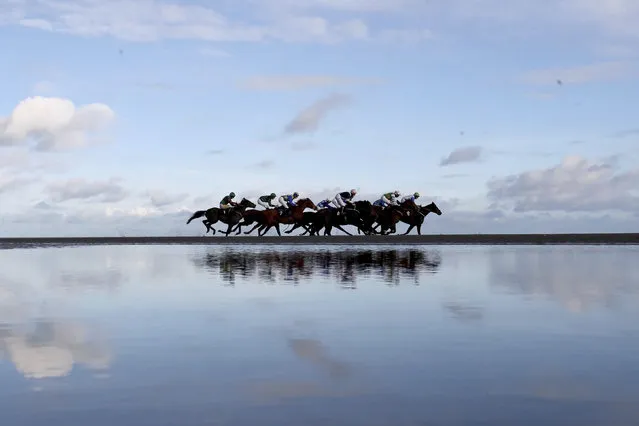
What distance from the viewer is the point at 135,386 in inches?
284

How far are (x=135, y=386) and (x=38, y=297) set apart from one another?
9092 mm

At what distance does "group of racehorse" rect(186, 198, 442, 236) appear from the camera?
4997 cm

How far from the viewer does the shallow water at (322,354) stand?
633 centimetres

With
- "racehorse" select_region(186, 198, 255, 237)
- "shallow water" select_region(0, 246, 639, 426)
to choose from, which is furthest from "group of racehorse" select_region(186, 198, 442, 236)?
"shallow water" select_region(0, 246, 639, 426)

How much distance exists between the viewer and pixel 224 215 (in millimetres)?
51406

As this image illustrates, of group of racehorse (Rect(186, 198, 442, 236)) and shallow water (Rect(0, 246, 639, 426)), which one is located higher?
group of racehorse (Rect(186, 198, 442, 236))

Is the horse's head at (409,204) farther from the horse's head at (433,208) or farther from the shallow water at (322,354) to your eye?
the shallow water at (322,354)

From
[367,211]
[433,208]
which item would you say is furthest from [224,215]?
[433,208]

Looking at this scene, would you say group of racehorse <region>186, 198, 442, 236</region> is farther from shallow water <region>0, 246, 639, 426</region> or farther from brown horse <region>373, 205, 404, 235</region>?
shallow water <region>0, 246, 639, 426</region>

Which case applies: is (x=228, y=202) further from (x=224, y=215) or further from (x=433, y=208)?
(x=433, y=208)

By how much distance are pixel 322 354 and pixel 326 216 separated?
41.7 metres

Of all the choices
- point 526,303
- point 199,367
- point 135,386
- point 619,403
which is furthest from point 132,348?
point 526,303

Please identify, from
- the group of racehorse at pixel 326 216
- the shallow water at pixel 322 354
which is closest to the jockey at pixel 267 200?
the group of racehorse at pixel 326 216

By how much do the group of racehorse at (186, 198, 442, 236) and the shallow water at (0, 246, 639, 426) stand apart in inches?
1259
